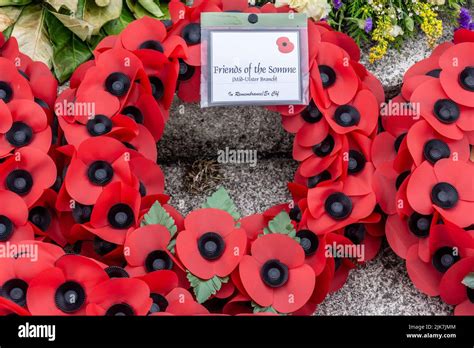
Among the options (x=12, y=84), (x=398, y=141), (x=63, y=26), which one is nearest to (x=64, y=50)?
(x=63, y=26)

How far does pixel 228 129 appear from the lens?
2.13 m

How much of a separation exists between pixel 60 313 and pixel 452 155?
0.98 meters

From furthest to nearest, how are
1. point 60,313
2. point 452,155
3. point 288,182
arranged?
1. point 288,182
2. point 452,155
3. point 60,313

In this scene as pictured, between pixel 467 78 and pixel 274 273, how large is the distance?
0.68 meters

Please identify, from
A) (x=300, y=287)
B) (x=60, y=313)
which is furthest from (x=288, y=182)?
(x=60, y=313)

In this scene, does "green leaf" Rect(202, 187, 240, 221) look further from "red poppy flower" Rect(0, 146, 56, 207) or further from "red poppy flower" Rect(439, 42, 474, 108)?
"red poppy flower" Rect(439, 42, 474, 108)

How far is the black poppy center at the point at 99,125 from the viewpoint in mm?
1816

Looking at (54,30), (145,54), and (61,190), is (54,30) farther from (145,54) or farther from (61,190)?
(61,190)

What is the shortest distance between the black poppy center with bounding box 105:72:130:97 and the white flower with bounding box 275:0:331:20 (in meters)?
0.51

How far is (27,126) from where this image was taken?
1.85 meters

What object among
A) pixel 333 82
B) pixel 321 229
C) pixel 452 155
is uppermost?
pixel 333 82

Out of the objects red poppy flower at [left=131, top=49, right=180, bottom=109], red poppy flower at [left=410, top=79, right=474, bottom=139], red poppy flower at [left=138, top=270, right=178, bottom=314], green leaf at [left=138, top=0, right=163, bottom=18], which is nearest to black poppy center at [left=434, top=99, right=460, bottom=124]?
red poppy flower at [left=410, top=79, right=474, bottom=139]

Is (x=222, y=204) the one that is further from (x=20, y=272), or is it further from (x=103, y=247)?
(x=20, y=272)

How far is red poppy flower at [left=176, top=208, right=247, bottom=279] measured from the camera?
5.67 ft
